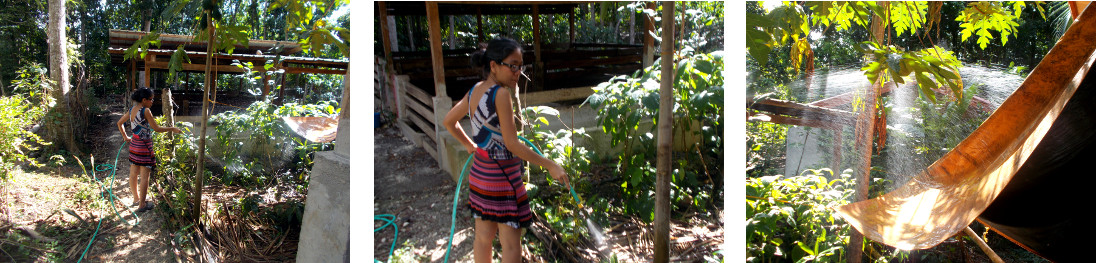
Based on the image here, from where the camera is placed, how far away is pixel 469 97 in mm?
1657

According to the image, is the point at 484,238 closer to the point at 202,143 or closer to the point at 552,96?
the point at 552,96

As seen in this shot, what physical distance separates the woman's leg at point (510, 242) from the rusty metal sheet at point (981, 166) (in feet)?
3.50

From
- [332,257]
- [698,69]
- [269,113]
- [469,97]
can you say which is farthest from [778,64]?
[269,113]

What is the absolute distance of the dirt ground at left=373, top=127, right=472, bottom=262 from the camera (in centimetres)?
223

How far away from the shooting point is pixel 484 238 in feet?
6.12

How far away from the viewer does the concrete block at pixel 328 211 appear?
1972mm

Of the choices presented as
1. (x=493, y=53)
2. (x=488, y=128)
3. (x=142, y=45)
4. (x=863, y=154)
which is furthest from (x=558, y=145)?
(x=142, y=45)

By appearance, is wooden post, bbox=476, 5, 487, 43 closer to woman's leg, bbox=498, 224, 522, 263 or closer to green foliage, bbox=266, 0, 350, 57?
green foliage, bbox=266, 0, 350, 57

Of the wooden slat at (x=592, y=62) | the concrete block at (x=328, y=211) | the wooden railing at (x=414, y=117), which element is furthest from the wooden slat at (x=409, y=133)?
the wooden slat at (x=592, y=62)

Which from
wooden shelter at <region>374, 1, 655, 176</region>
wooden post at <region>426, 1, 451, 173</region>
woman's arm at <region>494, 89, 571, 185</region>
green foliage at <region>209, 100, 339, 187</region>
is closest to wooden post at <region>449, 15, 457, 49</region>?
wooden shelter at <region>374, 1, 655, 176</region>

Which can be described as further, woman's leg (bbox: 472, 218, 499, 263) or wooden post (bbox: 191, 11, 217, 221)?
wooden post (bbox: 191, 11, 217, 221)

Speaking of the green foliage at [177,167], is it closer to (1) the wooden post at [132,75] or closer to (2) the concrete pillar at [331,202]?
(1) the wooden post at [132,75]

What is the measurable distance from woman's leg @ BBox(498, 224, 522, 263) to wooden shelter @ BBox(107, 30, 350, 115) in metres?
0.90

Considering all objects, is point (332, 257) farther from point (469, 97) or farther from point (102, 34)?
point (102, 34)
